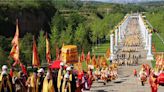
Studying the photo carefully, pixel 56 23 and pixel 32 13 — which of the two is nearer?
pixel 56 23

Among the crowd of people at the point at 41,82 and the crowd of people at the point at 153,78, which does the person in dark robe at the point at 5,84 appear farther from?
the crowd of people at the point at 153,78

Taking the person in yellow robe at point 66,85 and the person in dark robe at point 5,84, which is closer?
the person in dark robe at point 5,84

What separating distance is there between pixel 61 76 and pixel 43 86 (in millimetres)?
928

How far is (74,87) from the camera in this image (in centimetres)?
1462

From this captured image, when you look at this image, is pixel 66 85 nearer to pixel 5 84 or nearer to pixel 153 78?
pixel 5 84

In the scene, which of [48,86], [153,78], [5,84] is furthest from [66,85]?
[153,78]

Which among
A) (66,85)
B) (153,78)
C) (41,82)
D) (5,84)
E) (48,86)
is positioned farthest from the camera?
(153,78)

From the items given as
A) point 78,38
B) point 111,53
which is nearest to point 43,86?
point 111,53

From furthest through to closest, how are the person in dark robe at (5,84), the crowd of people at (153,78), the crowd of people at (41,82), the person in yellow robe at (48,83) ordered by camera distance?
the crowd of people at (153,78) < the person in yellow robe at (48,83) < the crowd of people at (41,82) < the person in dark robe at (5,84)

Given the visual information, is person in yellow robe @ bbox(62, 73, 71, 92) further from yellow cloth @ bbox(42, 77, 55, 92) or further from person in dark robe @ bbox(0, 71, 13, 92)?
person in dark robe @ bbox(0, 71, 13, 92)

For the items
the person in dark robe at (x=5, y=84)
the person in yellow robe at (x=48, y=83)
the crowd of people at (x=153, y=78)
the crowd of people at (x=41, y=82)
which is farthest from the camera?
the crowd of people at (x=153, y=78)

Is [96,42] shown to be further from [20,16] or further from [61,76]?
[61,76]

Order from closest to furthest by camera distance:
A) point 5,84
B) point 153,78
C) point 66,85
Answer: point 5,84 < point 66,85 < point 153,78

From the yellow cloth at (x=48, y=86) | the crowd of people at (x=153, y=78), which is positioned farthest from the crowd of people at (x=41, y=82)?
Result: the crowd of people at (x=153, y=78)
